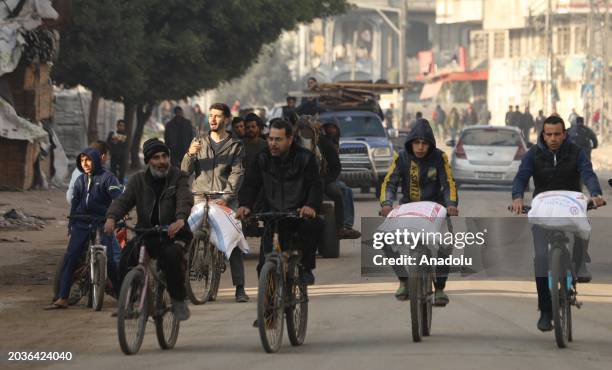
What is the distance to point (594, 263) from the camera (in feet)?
60.8

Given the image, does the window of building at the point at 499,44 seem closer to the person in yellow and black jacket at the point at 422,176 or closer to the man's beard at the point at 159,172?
the person in yellow and black jacket at the point at 422,176

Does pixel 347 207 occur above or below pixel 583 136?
below

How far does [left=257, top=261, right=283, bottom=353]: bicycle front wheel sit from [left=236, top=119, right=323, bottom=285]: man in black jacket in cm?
52

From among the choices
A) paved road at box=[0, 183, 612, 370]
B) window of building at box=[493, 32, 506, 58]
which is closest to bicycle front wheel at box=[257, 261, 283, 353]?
paved road at box=[0, 183, 612, 370]

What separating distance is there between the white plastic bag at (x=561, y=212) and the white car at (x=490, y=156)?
23.4 metres

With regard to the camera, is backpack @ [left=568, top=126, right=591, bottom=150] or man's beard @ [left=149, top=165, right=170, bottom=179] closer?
man's beard @ [left=149, top=165, right=170, bottom=179]

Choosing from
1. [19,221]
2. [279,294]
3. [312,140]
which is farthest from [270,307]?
[19,221]

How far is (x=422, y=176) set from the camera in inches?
467

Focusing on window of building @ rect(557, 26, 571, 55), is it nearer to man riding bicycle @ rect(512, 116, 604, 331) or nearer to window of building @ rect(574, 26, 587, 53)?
window of building @ rect(574, 26, 587, 53)

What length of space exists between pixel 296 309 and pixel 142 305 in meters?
1.36

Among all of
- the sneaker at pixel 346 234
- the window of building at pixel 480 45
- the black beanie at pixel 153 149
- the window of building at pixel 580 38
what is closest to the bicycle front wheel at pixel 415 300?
the black beanie at pixel 153 149

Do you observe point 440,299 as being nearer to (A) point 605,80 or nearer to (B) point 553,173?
(B) point 553,173

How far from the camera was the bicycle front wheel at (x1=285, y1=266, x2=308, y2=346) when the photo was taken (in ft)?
37.0

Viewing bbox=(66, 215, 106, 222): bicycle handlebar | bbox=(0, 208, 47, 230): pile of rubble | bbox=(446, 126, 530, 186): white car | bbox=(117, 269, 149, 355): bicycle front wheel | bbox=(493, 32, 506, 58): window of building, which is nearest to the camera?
bbox=(117, 269, 149, 355): bicycle front wheel
